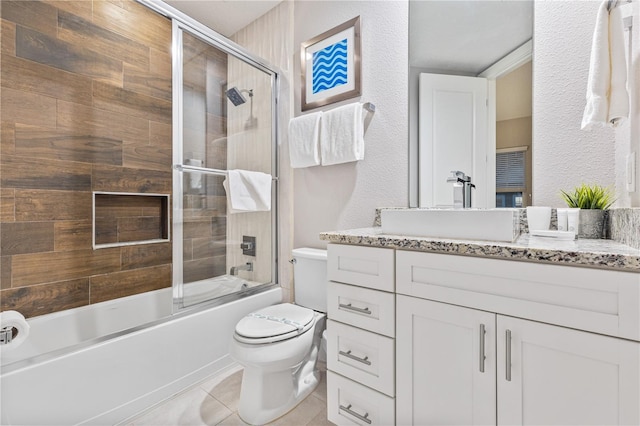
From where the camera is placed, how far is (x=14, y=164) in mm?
1544

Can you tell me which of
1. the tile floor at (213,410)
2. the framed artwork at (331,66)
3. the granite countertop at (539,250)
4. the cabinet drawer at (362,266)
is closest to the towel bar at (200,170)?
the framed artwork at (331,66)

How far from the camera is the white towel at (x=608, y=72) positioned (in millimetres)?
917

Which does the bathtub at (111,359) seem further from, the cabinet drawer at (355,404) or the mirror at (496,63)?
→ the mirror at (496,63)

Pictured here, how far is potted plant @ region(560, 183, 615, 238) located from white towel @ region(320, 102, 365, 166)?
101 centimetres


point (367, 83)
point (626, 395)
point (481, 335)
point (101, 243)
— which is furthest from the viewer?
point (101, 243)

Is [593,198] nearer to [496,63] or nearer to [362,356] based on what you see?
[496,63]

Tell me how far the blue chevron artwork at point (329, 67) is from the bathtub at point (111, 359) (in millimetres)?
1478

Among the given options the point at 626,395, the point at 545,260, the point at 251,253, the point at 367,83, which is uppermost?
the point at 367,83

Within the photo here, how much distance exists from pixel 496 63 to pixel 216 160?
5.35ft

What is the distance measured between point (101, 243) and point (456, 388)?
2.14 meters

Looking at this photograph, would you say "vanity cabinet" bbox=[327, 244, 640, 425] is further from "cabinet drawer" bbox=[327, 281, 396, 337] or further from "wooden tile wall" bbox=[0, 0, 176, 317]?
"wooden tile wall" bbox=[0, 0, 176, 317]

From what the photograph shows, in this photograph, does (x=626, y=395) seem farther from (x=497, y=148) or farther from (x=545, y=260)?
(x=497, y=148)

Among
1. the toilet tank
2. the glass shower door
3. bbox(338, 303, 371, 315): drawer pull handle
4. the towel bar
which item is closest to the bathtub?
the glass shower door

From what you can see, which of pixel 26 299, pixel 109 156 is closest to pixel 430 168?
pixel 109 156
